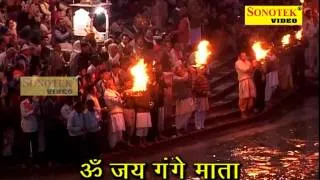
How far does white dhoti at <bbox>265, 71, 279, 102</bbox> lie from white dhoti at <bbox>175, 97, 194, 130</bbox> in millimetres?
3307

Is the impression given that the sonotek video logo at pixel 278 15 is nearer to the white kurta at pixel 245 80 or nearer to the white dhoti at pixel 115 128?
the white kurta at pixel 245 80

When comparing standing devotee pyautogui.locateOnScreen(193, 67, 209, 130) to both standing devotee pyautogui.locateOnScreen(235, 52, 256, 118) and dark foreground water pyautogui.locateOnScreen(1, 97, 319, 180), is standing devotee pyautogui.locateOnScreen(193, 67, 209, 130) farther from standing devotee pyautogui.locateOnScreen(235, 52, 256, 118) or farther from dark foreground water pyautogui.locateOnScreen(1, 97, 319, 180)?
standing devotee pyautogui.locateOnScreen(235, 52, 256, 118)

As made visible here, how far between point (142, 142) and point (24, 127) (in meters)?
2.63

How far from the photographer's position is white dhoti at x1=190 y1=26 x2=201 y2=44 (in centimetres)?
1911

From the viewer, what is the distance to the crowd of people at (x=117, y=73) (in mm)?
14266

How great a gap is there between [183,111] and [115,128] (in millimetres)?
2150

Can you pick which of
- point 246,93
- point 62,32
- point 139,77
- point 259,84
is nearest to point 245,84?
point 246,93

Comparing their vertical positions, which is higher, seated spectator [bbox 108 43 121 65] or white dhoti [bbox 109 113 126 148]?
seated spectator [bbox 108 43 121 65]

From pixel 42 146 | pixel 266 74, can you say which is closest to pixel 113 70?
pixel 42 146

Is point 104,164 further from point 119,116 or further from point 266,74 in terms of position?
point 266,74

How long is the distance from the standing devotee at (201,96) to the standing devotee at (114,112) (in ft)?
7.47

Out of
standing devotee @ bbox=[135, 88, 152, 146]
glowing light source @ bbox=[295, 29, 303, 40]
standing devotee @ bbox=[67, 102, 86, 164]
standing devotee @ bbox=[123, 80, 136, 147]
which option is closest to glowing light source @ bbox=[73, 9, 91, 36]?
standing devotee @ bbox=[123, 80, 136, 147]

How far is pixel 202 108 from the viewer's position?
56.1 feet

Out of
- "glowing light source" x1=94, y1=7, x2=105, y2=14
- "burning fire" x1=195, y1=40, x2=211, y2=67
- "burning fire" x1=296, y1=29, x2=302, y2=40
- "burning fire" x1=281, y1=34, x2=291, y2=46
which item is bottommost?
"burning fire" x1=195, y1=40, x2=211, y2=67
